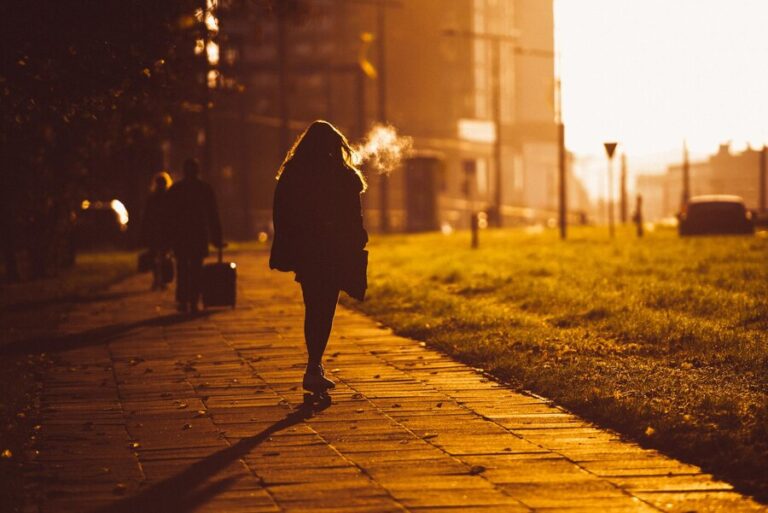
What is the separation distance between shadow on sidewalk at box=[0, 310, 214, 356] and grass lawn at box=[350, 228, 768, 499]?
8.63 feet

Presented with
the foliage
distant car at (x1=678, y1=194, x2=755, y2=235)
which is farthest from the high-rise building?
the foliage

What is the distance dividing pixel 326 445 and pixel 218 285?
30.4 feet

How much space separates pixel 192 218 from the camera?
1619 centimetres

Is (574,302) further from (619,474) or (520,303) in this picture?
(619,474)

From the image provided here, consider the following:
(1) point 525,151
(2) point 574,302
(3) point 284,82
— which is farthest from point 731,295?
(1) point 525,151

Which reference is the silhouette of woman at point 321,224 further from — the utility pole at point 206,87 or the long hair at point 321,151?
the utility pole at point 206,87

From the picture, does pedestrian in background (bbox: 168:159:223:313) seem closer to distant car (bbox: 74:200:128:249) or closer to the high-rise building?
distant car (bbox: 74:200:128:249)

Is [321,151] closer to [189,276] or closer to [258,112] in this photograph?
[189,276]

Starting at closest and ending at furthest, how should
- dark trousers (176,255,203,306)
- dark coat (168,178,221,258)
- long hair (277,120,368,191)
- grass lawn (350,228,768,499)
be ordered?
grass lawn (350,228,768,499), long hair (277,120,368,191), dark coat (168,178,221,258), dark trousers (176,255,203,306)

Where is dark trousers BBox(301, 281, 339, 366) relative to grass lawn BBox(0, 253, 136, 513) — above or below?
above

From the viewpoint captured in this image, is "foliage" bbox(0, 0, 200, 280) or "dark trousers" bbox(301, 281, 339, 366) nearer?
"dark trousers" bbox(301, 281, 339, 366)

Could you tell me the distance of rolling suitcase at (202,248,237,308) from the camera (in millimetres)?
16703

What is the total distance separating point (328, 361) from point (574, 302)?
6.00 m

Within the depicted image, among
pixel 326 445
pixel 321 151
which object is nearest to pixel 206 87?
pixel 321 151
